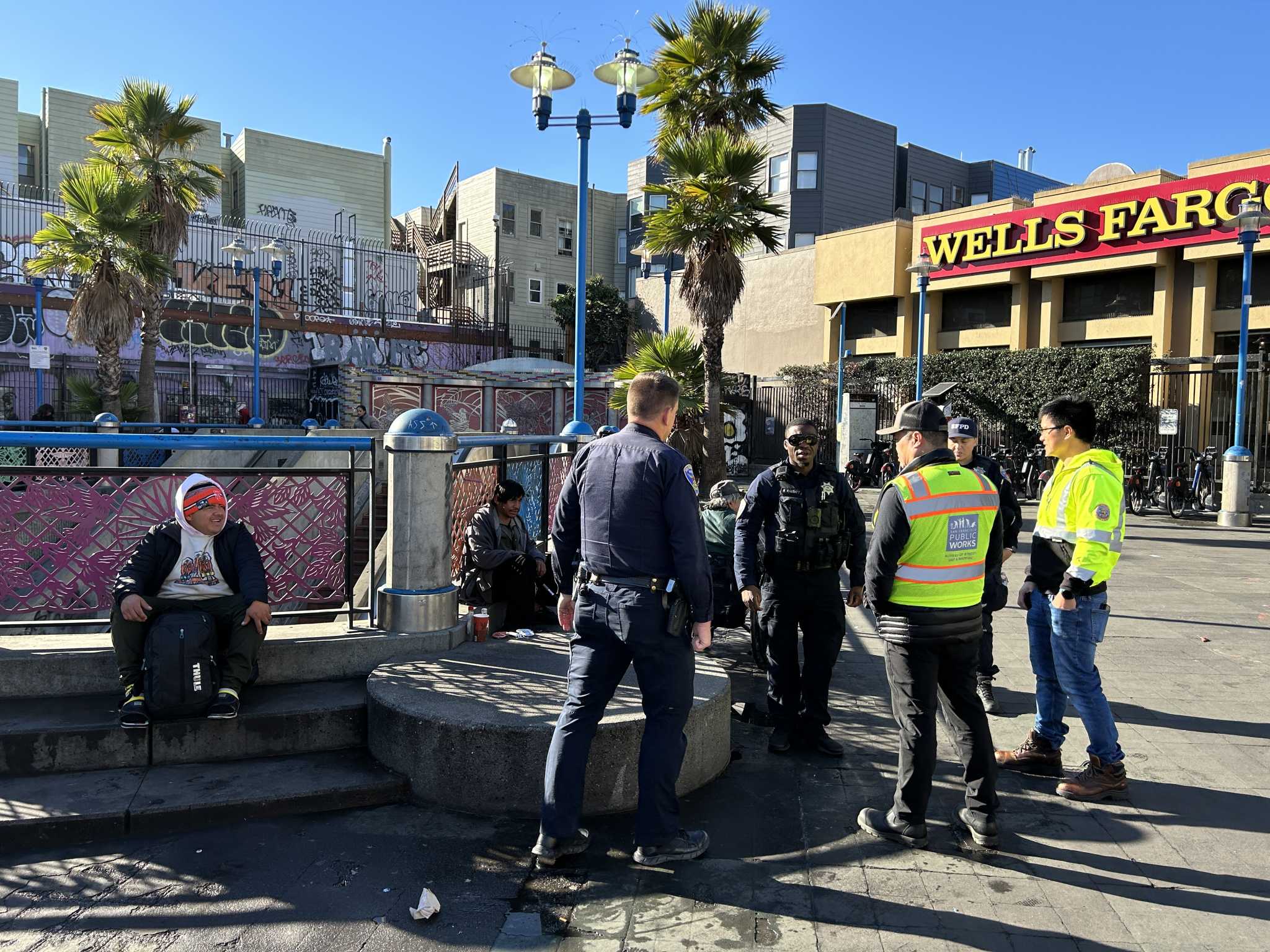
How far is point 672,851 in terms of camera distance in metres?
3.68

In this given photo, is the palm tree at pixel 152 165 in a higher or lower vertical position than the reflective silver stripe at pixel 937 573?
higher

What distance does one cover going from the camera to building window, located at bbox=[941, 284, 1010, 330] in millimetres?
25000

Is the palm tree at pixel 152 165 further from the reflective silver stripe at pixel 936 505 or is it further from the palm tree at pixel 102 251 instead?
the reflective silver stripe at pixel 936 505

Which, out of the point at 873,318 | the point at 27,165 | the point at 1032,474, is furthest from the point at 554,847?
the point at 27,165

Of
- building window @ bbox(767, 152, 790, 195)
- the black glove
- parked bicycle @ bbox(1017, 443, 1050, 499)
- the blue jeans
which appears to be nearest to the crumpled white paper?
the blue jeans

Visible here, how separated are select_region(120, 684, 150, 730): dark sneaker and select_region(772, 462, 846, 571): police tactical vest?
10.8 ft

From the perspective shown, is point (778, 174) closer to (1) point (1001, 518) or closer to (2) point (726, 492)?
(2) point (726, 492)

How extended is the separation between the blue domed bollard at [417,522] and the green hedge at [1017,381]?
17.5 m

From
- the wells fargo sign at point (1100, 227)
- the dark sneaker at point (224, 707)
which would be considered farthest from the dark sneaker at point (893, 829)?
the wells fargo sign at point (1100, 227)

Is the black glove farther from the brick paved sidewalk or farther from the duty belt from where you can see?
the duty belt

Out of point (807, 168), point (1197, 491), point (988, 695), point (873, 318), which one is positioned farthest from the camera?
point (807, 168)

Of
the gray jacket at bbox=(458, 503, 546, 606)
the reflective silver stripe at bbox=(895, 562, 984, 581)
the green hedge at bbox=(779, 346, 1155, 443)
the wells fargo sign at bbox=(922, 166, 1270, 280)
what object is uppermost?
the wells fargo sign at bbox=(922, 166, 1270, 280)

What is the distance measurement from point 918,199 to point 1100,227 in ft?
51.5

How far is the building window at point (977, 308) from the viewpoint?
82.0 feet
